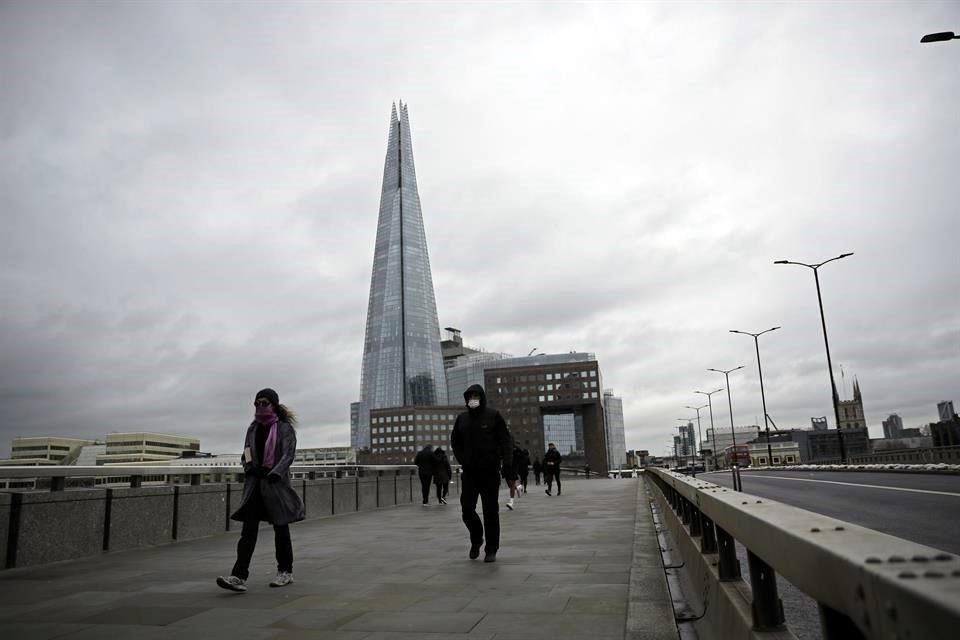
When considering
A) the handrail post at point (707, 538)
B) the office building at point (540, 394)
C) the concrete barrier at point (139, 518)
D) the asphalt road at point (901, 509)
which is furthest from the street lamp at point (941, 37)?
the office building at point (540, 394)

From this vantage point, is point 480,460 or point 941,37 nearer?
point 480,460

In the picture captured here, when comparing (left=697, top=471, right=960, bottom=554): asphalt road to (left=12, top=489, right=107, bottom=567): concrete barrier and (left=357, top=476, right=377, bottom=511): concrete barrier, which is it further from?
(left=357, top=476, right=377, bottom=511): concrete barrier

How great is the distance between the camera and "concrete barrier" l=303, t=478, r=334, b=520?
17.5 m

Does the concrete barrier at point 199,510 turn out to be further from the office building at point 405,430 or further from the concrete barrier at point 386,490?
the office building at point 405,430

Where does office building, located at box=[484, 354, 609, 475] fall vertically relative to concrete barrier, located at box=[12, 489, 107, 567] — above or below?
above

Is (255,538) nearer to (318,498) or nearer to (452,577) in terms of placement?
(452,577)

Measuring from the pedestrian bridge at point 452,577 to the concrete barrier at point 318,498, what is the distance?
3795 millimetres

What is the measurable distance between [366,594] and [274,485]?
162 centimetres

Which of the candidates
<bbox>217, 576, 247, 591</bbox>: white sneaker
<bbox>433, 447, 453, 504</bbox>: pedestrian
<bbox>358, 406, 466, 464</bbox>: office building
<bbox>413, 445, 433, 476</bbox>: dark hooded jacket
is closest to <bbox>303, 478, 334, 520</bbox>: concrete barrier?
<bbox>413, 445, 433, 476</bbox>: dark hooded jacket

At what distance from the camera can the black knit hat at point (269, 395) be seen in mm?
7613

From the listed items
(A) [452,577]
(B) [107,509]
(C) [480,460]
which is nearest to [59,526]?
(B) [107,509]

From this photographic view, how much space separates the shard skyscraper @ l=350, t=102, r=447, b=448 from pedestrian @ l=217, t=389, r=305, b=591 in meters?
166

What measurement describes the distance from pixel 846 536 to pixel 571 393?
479 ft

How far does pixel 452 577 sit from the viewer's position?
24.6ft
